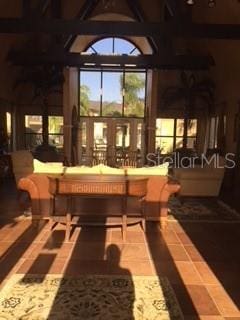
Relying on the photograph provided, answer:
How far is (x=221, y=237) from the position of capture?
4.48 m

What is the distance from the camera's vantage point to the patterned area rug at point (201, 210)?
5461mm

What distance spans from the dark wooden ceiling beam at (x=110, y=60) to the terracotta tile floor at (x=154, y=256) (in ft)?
19.7

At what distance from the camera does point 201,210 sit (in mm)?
5977

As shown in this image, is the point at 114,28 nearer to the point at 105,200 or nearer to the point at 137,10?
the point at 105,200

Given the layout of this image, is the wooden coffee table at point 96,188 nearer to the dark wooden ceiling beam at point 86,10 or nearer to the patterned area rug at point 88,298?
the patterned area rug at point 88,298

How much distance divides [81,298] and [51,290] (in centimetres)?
31

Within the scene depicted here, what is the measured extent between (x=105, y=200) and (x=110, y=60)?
600cm

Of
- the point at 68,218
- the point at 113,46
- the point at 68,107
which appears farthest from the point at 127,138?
the point at 68,218

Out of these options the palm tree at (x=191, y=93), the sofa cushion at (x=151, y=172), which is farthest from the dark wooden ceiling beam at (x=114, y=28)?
the palm tree at (x=191, y=93)

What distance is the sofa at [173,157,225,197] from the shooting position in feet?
22.0

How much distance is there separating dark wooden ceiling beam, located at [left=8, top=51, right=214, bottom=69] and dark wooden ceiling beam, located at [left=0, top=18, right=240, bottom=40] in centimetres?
317

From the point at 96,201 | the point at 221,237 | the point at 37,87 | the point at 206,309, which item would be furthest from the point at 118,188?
the point at 37,87

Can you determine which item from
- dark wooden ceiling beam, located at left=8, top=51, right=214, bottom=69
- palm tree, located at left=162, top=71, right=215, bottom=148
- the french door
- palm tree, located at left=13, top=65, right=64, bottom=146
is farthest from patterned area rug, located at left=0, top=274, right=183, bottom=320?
the french door

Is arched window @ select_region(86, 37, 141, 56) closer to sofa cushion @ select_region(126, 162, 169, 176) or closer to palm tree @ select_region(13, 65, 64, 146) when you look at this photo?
palm tree @ select_region(13, 65, 64, 146)
